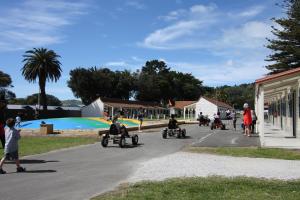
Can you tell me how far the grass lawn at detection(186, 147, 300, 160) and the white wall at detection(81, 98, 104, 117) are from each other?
60912mm

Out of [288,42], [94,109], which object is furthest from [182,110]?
[288,42]

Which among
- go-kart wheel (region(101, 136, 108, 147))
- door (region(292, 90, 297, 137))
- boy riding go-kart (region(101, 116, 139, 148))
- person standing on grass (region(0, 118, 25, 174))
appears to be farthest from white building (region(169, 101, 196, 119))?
person standing on grass (region(0, 118, 25, 174))

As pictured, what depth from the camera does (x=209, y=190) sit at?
9.74 meters

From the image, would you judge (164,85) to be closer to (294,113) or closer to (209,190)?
(294,113)

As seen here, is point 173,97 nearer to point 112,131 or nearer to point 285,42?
point 285,42

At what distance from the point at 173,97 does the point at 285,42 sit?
78.5 meters

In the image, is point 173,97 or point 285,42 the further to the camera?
point 173,97

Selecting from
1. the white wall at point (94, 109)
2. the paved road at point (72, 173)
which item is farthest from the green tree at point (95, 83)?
the paved road at point (72, 173)

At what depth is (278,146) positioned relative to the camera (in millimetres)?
20000

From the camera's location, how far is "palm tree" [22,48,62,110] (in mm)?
72812

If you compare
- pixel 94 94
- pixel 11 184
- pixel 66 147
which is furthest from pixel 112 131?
pixel 94 94

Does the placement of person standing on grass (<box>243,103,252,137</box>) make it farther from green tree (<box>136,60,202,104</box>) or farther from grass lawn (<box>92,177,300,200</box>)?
green tree (<box>136,60,202,104</box>)

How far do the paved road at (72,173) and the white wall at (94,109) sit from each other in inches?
2372

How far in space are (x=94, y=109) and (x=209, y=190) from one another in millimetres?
72289
